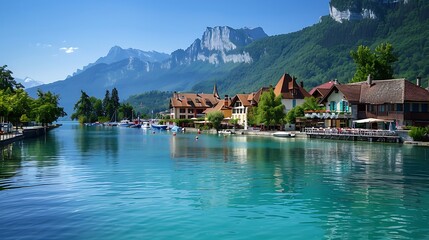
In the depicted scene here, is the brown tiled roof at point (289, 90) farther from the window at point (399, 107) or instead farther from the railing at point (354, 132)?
the window at point (399, 107)

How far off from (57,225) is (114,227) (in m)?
2.50

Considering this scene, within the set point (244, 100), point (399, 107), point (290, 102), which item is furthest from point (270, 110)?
point (399, 107)

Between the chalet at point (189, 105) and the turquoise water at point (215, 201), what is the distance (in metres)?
126

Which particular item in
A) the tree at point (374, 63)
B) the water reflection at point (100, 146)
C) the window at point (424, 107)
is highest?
the tree at point (374, 63)

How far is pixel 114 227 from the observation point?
17703mm

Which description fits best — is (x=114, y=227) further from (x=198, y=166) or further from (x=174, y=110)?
(x=174, y=110)

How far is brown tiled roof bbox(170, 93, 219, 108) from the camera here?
166 meters

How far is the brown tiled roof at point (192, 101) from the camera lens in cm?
16625

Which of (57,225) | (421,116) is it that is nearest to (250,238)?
(57,225)

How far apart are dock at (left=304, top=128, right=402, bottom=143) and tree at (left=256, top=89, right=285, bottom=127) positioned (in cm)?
1386

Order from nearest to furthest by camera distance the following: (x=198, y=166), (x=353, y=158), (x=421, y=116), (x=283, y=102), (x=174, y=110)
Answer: (x=198, y=166) → (x=353, y=158) → (x=421, y=116) → (x=283, y=102) → (x=174, y=110)

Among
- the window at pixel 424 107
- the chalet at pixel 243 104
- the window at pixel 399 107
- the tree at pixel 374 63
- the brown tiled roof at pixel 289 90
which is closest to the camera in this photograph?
the window at pixel 399 107

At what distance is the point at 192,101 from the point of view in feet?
552

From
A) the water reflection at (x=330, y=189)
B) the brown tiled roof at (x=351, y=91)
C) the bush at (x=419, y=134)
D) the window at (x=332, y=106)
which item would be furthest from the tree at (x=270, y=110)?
the water reflection at (x=330, y=189)
